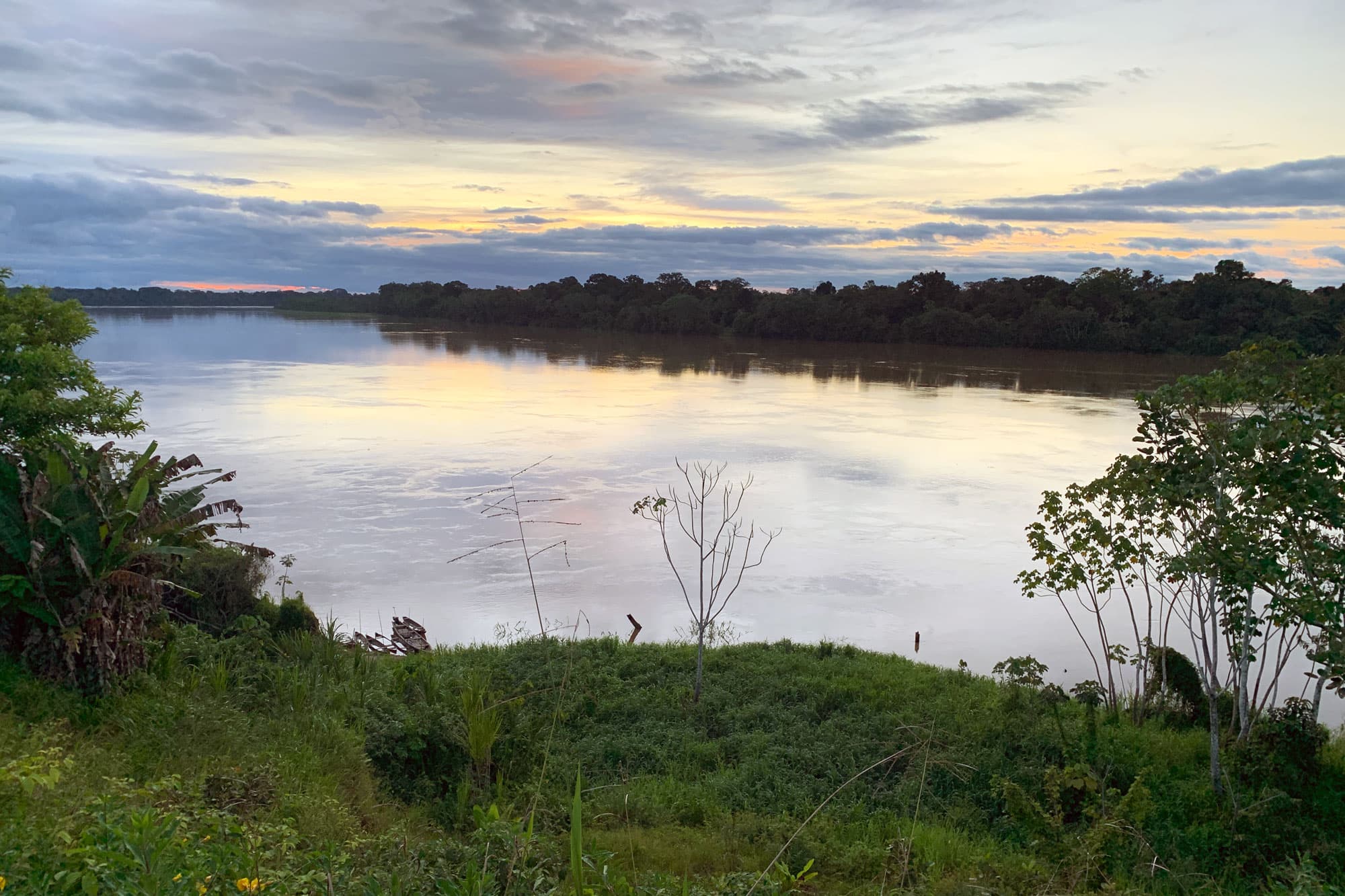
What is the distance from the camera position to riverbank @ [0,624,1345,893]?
363 cm

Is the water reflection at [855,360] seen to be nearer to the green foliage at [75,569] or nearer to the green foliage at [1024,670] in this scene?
the green foliage at [1024,670]

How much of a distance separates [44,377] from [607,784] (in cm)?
644

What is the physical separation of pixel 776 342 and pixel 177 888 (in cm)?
7196

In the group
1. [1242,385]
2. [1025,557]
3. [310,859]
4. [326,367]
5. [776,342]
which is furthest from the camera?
[776,342]

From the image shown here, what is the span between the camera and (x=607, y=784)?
685 centimetres

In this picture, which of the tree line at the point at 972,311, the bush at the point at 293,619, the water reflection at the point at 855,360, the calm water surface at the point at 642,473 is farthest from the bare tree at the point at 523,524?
the tree line at the point at 972,311

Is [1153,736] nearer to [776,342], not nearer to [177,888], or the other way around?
[177,888]

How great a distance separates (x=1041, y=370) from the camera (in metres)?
50.8

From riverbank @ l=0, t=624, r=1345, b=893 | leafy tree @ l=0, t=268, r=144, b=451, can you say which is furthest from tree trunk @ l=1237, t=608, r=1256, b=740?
leafy tree @ l=0, t=268, r=144, b=451

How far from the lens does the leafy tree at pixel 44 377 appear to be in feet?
27.3

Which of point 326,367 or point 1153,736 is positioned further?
point 326,367

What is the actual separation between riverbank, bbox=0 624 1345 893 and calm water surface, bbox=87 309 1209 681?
3208 mm

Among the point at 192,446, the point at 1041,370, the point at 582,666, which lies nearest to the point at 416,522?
the point at 582,666

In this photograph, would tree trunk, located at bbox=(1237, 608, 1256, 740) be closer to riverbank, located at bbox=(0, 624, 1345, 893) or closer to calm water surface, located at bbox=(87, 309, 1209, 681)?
riverbank, located at bbox=(0, 624, 1345, 893)
